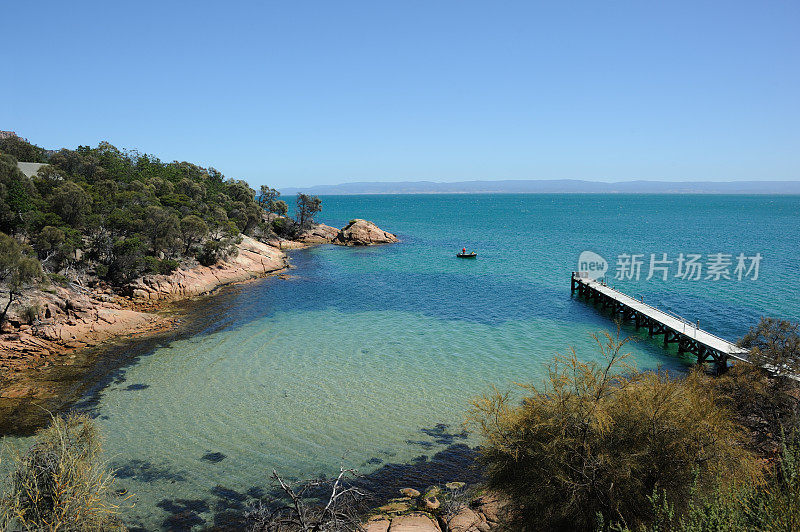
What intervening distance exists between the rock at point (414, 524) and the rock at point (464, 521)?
395 millimetres

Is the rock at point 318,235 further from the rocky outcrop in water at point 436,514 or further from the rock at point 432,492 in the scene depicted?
the rocky outcrop in water at point 436,514

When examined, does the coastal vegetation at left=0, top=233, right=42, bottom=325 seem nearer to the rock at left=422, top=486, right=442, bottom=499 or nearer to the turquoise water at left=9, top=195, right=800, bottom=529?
the turquoise water at left=9, top=195, right=800, bottom=529

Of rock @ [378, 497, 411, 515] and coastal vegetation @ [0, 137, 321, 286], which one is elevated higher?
coastal vegetation @ [0, 137, 321, 286]

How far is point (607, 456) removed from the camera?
380 inches

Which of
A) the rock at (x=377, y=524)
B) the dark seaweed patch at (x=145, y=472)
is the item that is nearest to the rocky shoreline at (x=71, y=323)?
the dark seaweed patch at (x=145, y=472)

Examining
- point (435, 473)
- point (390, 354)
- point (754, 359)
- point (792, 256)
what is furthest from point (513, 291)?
point (792, 256)

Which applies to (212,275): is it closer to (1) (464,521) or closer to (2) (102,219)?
(2) (102,219)

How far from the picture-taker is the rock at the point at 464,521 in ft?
39.2

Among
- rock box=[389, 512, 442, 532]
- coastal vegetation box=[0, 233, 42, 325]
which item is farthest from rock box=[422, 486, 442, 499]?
coastal vegetation box=[0, 233, 42, 325]

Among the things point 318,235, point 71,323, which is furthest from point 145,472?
point 318,235

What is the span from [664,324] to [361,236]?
4896cm

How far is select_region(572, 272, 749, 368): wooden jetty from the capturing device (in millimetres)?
23609

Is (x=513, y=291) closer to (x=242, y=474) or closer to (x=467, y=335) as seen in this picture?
(x=467, y=335)

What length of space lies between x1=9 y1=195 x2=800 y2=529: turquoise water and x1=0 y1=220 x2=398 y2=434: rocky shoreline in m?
2.87
